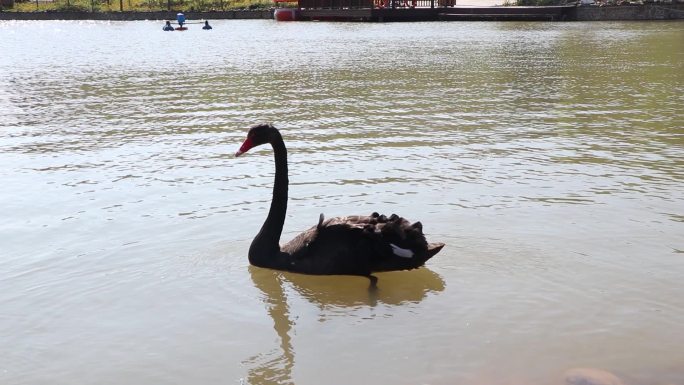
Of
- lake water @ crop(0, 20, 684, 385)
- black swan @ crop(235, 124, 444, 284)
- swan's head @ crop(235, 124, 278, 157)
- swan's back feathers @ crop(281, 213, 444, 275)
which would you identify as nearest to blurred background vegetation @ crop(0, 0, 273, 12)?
lake water @ crop(0, 20, 684, 385)

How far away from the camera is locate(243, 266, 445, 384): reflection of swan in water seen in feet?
19.5

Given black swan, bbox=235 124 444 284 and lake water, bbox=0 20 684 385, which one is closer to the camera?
lake water, bbox=0 20 684 385

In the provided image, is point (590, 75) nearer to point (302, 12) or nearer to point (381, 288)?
point (381, 288)

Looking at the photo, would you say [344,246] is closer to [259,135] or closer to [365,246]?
[365,246]

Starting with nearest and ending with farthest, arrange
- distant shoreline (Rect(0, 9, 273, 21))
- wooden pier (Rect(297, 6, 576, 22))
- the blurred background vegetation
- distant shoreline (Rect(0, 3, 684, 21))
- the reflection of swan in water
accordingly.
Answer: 1. the reflection of swan in water
2. distant shoreline (Rect(0, 3, 684, 21))
3. wooden pier (Rect(297, 6, 576, 22))
4. distant shoreline (Rect(0, 9, 273, 21))
5. the blurred background vegetation

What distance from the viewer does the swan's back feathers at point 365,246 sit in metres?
6.05

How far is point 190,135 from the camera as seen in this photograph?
1267 centimetres

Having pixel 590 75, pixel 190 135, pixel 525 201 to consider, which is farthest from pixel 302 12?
pixel 525 201

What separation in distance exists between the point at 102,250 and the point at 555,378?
13.8 feet

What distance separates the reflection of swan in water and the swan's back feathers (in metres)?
0.14

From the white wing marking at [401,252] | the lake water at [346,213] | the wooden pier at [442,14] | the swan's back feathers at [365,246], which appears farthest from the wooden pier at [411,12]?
the white wing marking at [401,252]

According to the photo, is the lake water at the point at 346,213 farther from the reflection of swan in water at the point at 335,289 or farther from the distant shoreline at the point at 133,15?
the distant shoreline at the point at 133,15

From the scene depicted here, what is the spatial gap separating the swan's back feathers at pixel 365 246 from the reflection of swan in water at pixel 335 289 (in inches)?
5.3

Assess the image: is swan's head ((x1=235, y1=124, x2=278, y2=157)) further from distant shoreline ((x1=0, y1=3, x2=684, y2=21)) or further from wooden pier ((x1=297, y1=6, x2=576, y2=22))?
wooden pier ((x1=297, y1=6, x2=576, y2=22))
